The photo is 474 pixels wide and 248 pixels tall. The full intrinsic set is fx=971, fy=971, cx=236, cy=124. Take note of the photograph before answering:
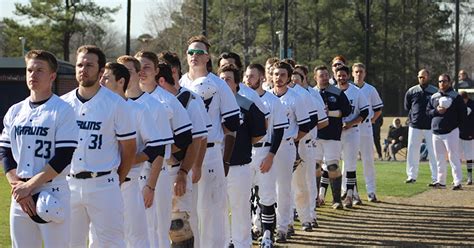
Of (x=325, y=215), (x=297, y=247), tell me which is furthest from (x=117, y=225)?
(x=325, y=215)

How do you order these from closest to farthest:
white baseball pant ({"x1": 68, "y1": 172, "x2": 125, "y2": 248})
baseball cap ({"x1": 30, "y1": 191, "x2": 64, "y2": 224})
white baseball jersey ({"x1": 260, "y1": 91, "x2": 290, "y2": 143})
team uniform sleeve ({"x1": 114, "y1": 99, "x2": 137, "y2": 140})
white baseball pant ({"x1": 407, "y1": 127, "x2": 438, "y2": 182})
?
baseball cap ({"x1": 30, "y1": 191, "x2": 64, "y2": 224}), white baseball pant ({"x1": 68, "y1": 172, "x2": 125, "y2": 248}), team uniform sleeve ({"x1": 114, "y1": 99, "x2": 137, "y2": 140}), white baseball jersey ({"x1": 260, "y1": 91, "x2": 290, "y2": 143}), white baseball pant ({"x1": 407, "y1": 127, "x2": 438, "y2": 182})

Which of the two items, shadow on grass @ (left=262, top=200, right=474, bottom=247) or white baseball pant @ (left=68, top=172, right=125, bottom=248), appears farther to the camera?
shadow on grass @ (left=262, top=200, right=474, bottom=247)

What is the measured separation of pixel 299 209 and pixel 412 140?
7.88m

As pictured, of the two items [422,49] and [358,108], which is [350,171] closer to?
[358,108]

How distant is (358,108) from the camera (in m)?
17.1

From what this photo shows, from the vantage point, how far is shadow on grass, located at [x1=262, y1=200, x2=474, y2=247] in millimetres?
13078

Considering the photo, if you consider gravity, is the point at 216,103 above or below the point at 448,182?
above

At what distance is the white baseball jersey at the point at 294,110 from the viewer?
517 inches

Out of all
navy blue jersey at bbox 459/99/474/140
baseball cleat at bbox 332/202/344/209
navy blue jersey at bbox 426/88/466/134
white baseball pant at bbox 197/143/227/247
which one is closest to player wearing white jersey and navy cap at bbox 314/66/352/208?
baseball cleat at bbox 332/202/344/209

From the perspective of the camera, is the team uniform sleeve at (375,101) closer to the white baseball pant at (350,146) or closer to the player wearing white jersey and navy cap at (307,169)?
the white baseball pant at (350,146)

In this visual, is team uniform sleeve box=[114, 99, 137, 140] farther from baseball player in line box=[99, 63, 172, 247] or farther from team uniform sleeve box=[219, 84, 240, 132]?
team uniform sleeve box=[219, 84, 240, 132]

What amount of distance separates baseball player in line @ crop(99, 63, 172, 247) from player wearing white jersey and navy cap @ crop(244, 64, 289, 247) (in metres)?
3.32

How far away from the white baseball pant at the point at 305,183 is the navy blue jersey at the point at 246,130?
337cm

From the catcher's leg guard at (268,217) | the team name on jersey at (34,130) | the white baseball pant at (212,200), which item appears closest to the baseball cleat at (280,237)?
the catcher's leg guard at (268,217)
